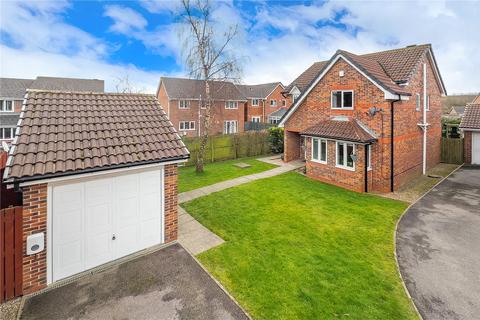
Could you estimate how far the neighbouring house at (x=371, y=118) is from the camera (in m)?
13.1

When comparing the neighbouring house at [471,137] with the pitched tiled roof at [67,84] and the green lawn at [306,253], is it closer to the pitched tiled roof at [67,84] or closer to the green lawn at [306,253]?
the green lawn at [306,253]

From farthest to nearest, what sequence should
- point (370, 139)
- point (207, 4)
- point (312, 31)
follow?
point (312, 31) < point (207, 4) < point (370, 139)

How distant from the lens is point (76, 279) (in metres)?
6.11

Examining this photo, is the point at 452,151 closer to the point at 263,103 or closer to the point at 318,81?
the point at 318,81

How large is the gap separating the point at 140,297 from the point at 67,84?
4992 centimetres

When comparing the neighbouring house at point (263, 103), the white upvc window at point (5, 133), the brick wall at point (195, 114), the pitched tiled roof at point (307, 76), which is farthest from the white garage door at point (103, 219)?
the neighbouring house at point (263, 103)

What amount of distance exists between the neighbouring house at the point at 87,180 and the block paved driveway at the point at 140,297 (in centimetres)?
60

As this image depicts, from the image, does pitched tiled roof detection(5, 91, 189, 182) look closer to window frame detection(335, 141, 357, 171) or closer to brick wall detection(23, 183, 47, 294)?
brick wall detection(23, 183, 47, 294)

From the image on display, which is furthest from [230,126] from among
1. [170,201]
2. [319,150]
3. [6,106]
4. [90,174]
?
[90,174]

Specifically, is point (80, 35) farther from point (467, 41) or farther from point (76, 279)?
point (467, 41)

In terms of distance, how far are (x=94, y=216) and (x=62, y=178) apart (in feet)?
4.08

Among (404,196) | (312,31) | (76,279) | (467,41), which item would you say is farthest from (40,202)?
(467,41)

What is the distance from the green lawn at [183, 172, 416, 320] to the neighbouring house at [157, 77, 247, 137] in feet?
87.6

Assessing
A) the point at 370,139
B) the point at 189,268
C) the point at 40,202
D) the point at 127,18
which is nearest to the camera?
the point at 40,202
